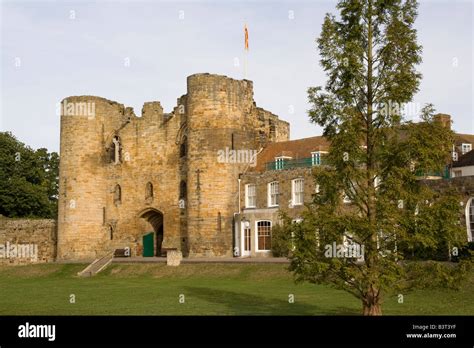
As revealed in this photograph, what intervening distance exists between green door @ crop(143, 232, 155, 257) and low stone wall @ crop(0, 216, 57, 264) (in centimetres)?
739

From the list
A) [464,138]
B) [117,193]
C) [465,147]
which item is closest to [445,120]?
[465,147]

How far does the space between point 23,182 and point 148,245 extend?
21591 millimetres

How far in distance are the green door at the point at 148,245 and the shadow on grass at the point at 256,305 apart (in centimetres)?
2383

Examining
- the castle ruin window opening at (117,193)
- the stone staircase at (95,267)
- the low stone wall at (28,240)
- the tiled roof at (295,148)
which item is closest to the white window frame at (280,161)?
the tiled roof at (295,148)

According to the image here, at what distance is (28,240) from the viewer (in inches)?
2080

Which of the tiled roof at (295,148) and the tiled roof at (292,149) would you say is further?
the tiled roof at (292,149)

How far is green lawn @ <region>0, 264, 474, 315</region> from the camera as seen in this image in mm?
20797

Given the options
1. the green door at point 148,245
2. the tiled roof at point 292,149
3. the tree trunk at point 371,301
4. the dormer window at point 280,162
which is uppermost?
the tiled roof at point 292,149

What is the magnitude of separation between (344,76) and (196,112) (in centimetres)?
2969

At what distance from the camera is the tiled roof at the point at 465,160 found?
37.4m

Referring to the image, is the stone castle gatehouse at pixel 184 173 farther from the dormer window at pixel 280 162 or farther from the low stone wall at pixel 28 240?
the low stone wall at pixel 28 240

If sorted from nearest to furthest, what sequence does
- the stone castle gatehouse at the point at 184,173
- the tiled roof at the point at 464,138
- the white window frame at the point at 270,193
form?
the tiled roof at the point at 464,138, the white window frame at the point at 270,193, the stone castle gatehouse at the point at 184,173

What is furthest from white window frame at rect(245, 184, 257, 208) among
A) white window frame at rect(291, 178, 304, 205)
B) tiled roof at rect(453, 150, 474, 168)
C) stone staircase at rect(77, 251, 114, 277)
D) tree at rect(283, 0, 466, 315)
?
tree at rect(283, 0, 466, 315)
